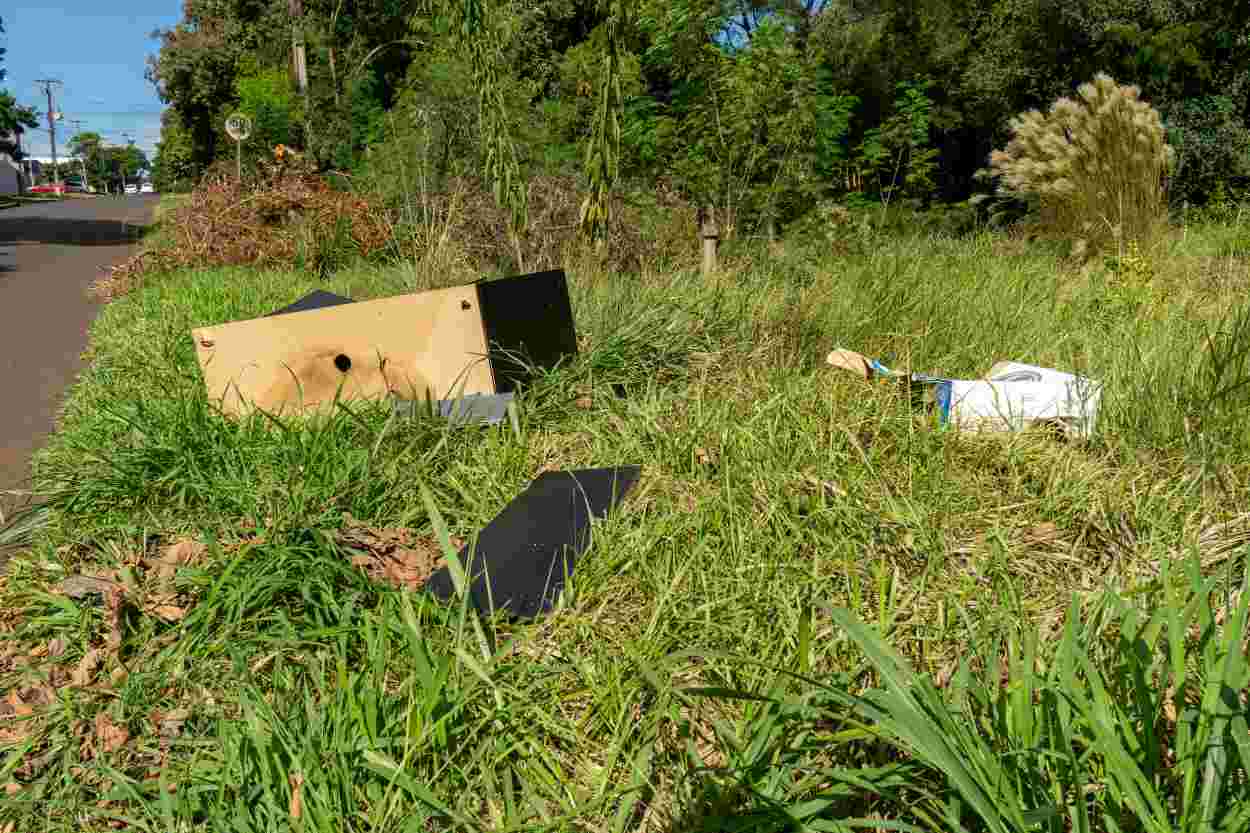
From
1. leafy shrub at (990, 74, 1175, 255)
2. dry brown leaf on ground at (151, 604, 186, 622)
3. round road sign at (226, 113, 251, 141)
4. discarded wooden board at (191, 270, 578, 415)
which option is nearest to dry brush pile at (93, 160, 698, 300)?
round road sign at (226, 113, 251, 141)

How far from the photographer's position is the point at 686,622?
1.89 metres

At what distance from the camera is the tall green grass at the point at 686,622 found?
4.51 feet

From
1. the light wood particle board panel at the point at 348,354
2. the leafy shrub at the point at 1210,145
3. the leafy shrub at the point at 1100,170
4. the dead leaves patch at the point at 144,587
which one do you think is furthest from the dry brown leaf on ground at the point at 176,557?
the leafy shrub at the point at 1210,145

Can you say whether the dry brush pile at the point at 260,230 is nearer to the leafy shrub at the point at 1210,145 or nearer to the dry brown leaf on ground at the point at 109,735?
the dry brown leaf on ground at the point at 109,735

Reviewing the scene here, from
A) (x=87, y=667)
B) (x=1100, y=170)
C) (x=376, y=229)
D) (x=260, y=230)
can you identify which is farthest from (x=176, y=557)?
(x=260, y=230)

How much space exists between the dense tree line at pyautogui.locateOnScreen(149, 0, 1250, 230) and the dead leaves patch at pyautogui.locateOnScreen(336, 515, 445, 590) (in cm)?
303

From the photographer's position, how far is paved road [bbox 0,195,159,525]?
151 inches

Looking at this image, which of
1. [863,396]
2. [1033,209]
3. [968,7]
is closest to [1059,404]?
[863,396]

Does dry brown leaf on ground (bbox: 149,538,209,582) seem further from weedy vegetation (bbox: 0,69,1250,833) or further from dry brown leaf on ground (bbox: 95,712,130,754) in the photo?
dry brown leaf on ground (bbox: 95,712,130,754)

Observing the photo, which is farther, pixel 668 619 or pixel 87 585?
pixel 87 585

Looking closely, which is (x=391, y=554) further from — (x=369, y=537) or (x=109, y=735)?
(x=109, y=735)

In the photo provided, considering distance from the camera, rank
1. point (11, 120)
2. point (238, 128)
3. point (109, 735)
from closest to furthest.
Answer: point (109, 735) < point (238, 128) < point (11, 120)

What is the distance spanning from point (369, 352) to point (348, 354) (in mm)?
78

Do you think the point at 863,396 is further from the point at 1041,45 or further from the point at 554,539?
the point at 1041,45
